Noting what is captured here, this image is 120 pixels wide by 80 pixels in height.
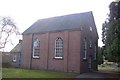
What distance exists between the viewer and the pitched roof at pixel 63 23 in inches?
1386

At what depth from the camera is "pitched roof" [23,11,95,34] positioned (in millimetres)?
35206

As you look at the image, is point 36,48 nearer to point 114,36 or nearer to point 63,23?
point 63,23

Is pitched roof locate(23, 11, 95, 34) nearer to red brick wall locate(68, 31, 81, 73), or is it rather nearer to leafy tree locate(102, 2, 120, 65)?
red brick wall locate(68, 31, 81, 73)

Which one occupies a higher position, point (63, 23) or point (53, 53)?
point (63, 23)

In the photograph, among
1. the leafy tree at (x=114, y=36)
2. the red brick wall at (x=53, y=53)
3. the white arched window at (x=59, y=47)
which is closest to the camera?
the leafy tree at (x=114, y=36)

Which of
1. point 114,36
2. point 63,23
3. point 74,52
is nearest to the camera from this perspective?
point 114,36

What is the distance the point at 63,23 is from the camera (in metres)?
37.3

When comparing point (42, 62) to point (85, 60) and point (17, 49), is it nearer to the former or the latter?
point (85, 60)

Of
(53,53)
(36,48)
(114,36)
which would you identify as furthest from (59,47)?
(114,36)

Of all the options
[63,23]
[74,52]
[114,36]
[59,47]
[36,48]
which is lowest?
[74,52]

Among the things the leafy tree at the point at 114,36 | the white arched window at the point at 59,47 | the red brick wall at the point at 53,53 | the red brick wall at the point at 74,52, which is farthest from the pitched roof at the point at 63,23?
the leafy tree at the point at 114,36

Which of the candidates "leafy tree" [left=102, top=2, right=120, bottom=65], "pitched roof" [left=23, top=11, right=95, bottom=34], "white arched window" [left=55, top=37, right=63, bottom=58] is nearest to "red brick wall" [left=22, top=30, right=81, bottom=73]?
"white arched window" [left=55, top=37, right=63, bottom=58]

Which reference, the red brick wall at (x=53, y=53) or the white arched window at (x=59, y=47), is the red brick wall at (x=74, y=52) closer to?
the red brick wall at (x=53, y=53)

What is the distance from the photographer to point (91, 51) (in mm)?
39000
